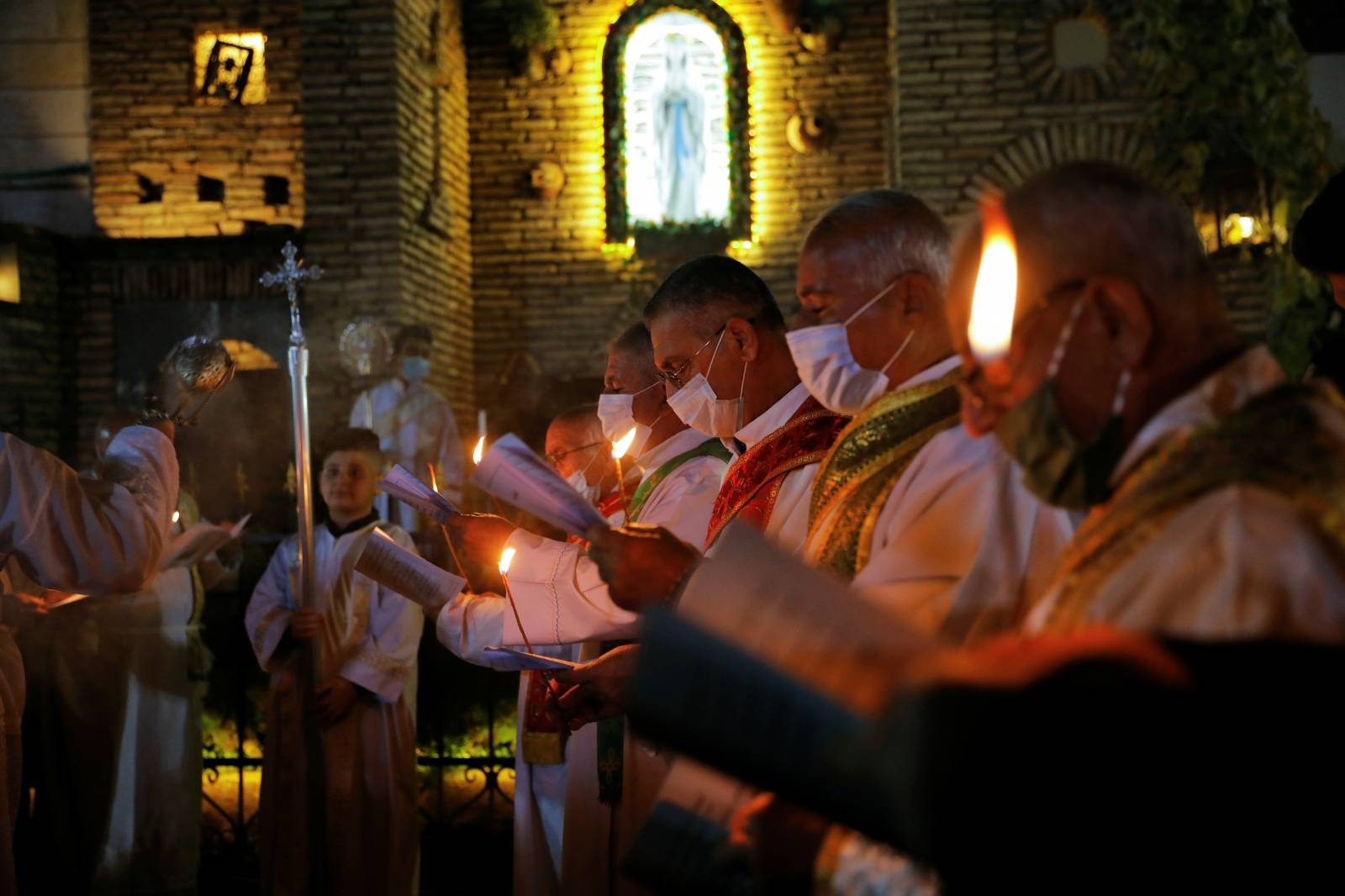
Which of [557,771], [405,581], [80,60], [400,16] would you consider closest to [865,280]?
[405,581]

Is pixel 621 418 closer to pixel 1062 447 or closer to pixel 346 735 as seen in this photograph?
pixel 346 735

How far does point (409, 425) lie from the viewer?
11.0m

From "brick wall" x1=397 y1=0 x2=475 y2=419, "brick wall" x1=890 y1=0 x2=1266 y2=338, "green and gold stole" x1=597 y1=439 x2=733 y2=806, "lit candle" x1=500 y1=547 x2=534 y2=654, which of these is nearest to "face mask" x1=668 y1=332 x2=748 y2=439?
"green and gold stole" x1=597 y1=439 x2=733 y2=806

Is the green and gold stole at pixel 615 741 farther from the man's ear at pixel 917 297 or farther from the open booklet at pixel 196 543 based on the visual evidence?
the open booklet at pixel 196 543

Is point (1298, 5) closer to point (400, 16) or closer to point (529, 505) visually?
point (400, 16)

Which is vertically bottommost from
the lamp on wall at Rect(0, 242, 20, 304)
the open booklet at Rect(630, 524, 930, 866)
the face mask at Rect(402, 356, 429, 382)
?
the open booklet at Rect(630, 524, 930, 866)

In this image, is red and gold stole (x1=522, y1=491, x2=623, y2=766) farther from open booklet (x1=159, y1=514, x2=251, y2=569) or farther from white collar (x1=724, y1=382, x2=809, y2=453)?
open booklet (x1=159, y1=514, x2=251, y2=569)

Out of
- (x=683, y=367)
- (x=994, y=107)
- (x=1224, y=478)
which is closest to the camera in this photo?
(x=1224, y=478)

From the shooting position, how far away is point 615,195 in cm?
1422

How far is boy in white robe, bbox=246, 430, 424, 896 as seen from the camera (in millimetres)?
5258

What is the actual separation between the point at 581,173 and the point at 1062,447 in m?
13.2

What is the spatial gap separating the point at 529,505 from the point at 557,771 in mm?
2333

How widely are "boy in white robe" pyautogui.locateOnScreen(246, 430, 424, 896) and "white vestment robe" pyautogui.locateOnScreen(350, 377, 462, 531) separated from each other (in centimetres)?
509

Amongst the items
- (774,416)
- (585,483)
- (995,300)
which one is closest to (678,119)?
(585,483)
